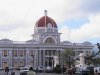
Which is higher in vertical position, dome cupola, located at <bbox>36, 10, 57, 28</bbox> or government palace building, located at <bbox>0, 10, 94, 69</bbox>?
dome cupola, located at <bbox>36, 10, 57, 28</bbox>

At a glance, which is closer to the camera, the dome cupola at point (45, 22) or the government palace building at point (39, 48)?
the government palace building at point (39, 48)

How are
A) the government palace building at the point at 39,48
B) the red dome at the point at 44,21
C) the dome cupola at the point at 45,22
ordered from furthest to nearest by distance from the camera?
the red dome at the point at 44,21, the dome cupola at the point at 45,22, the government palace building at the point at 39,48

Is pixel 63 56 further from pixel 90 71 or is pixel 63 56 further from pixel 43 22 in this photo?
pixel 90 71

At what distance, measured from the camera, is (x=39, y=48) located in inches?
4402

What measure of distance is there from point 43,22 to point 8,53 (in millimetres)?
13468

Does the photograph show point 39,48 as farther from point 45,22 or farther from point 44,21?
point 44,21

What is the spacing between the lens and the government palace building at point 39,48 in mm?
110375

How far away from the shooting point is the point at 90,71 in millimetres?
38750

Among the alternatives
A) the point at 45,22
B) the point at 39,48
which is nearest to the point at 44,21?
the point at 45,22

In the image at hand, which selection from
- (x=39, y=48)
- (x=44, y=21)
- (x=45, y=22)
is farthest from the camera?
(x=44, y=21)

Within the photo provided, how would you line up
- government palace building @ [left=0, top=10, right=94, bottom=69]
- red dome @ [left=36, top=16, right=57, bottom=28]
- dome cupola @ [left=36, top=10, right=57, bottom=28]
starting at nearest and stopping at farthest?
government palace building @ [left=0, top=10, right=94, bottom=69] < dome cupola @ [left=36, top=10, right=57, bottom=28] < red dome @ [left=36, top=16, right=57, bottom=28]

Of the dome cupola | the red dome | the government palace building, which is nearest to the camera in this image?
the government palace building

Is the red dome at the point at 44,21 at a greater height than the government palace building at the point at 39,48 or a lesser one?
greater

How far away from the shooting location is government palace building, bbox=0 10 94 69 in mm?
110375
